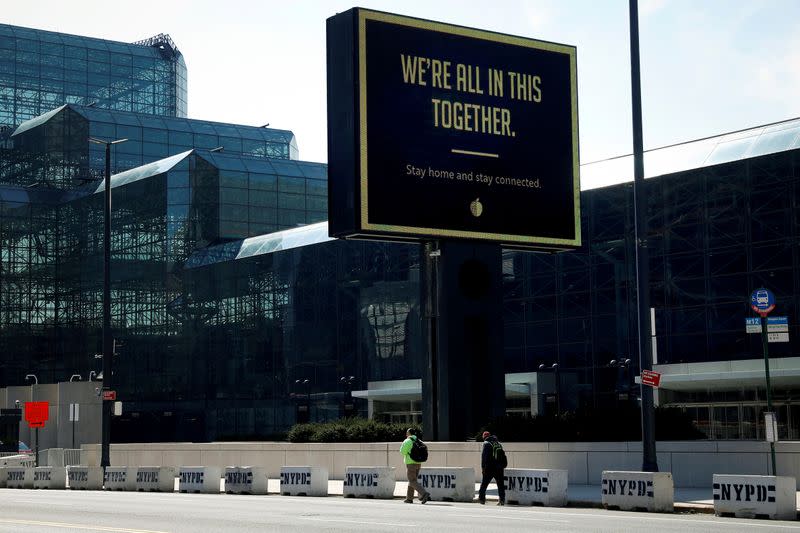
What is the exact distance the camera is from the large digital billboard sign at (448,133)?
32.7 metres

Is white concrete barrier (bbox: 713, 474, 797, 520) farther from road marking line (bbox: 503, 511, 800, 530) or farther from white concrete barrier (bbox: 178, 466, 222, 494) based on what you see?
white concrete barrier (bbox: 178, 466, 222, 494)

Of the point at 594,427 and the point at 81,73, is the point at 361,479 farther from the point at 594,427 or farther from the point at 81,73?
the point at 81,73

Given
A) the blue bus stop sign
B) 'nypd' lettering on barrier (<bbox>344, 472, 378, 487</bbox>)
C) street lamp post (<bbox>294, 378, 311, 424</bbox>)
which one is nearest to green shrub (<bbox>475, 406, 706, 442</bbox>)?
'nypd' lettering on barrier (<bbox>344, 472, 378, 487</bbox>)

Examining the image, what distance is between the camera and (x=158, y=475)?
3778 centimetres

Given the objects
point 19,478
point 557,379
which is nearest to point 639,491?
point 19,478

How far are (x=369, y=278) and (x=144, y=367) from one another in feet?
79.2

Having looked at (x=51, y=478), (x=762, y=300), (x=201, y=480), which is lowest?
(x=51, y=478)

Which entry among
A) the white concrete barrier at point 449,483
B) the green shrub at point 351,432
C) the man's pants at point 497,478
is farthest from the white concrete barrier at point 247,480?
the man's pants at point 497,478

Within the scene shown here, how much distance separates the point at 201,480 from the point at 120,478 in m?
4.90

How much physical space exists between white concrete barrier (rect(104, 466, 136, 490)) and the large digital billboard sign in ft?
37.7

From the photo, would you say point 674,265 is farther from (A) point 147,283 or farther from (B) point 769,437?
(A) point 147,283

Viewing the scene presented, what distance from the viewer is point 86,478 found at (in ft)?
137

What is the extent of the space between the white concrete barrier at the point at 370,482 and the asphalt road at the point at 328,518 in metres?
1.06

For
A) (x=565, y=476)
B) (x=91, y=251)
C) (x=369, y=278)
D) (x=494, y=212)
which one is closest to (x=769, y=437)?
(x=565, y=476)
